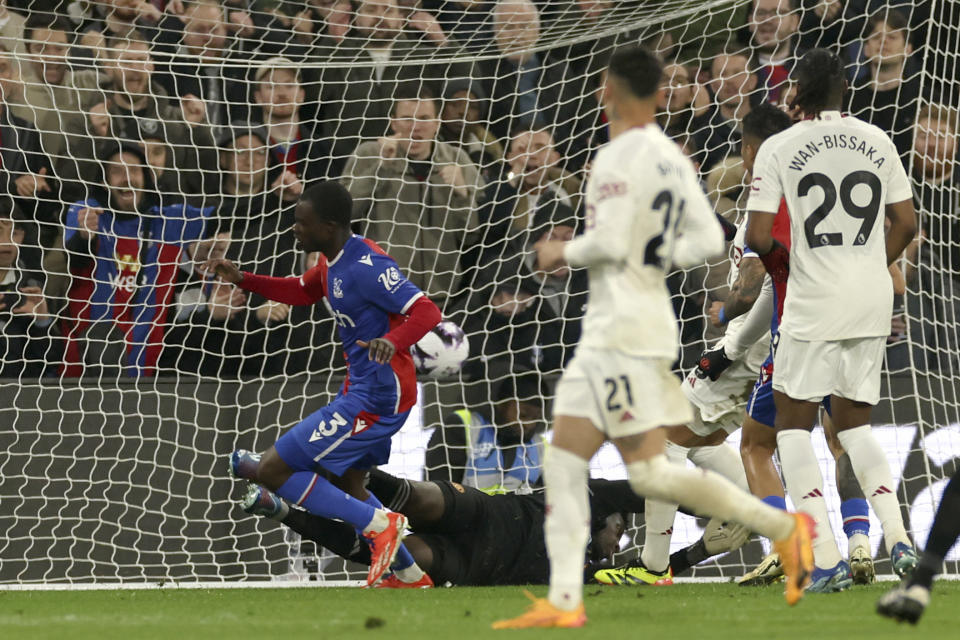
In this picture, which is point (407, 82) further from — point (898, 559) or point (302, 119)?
point (898, 559)

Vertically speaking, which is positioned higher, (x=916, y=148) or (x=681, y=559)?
(x=916, y=148)

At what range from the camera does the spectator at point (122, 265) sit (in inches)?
287

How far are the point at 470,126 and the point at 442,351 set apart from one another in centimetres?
192

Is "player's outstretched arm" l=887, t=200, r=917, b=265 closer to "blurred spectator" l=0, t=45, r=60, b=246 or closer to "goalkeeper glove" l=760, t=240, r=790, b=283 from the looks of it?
"goalkeeper glove" l=760, t=240, r=790, b=283

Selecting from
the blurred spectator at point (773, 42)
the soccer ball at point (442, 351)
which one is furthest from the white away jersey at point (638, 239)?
the blurred spectator at point (773, 42)

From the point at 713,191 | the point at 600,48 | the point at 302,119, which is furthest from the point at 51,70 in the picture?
the point at 713,191

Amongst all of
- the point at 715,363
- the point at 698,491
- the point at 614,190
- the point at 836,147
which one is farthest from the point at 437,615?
the point at 836,147

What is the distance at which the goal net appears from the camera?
6.72 meters

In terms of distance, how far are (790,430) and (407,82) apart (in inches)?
161

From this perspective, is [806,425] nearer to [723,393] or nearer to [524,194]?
[723,393]

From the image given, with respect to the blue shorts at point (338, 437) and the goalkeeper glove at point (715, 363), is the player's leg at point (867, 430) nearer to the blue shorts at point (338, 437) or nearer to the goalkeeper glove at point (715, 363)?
the goalkeeper glove at point (715, 363)

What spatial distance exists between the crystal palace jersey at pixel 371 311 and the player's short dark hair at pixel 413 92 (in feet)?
8.18

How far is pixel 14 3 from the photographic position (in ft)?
27.4

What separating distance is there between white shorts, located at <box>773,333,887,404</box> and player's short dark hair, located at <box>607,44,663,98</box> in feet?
4.91
